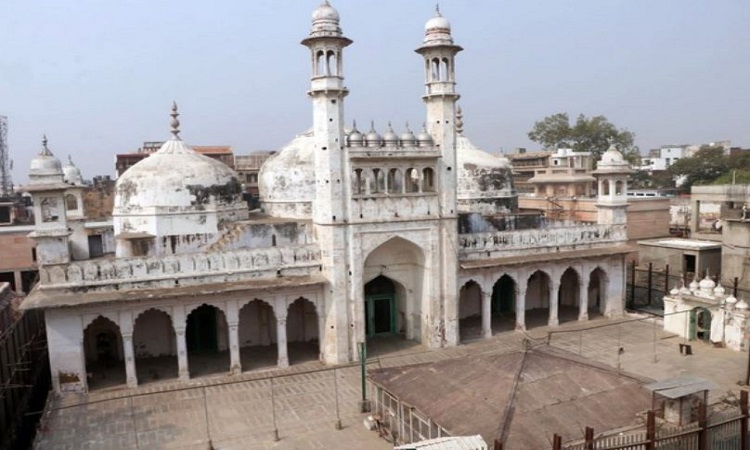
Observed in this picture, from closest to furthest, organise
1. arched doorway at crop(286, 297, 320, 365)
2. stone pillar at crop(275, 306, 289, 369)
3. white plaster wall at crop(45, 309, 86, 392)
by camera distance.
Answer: white plaster wall at crop(45, 309, 86, 392)
stone pillar at crop(275, 306, 289, 369)
arched doorway at crop(286, 297, 320, 365)

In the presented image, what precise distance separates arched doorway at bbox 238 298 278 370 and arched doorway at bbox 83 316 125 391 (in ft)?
12.3

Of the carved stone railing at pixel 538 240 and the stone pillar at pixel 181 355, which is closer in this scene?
the stone pillar at pixel 181 355

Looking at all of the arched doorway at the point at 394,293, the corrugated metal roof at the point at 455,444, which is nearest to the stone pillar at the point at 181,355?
the arched doorway at the point at 394,293

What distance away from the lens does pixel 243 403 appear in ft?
52.5

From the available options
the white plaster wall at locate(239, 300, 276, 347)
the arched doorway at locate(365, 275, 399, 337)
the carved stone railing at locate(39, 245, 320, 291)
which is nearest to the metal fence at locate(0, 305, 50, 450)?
the carved stone railing at locate(39, 245, 320, 291)

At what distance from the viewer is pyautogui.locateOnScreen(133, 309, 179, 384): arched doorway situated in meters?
19.4

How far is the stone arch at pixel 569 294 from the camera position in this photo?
2475 centimetres

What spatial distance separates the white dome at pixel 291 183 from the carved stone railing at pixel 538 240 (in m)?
6.08

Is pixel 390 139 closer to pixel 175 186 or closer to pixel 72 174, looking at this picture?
pixel 175 186

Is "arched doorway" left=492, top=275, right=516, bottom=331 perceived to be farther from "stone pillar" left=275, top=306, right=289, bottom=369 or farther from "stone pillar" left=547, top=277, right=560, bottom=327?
"stone pillar" left=275, top=306, right=289, bottom=369

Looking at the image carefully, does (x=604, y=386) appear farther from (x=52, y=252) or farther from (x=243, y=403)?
(x=52, y=252)

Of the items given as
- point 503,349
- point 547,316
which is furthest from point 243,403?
point 547,316

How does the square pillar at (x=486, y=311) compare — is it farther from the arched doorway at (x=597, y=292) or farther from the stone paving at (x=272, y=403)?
the arched doorway at (x=597, y=292)

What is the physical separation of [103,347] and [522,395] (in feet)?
44.6
